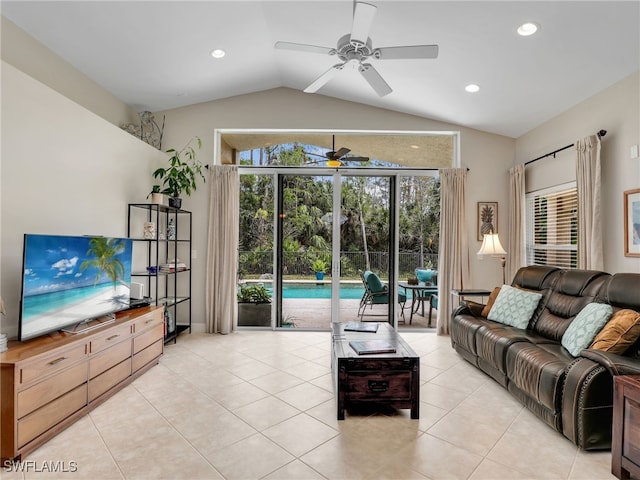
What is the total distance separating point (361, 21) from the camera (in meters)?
2.28

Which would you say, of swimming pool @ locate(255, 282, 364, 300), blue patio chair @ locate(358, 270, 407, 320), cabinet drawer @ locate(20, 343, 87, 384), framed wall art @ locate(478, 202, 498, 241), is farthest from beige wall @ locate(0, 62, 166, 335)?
framed wall art @ locate(478, 202, 498, 241)

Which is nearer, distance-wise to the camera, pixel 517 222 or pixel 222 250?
pixel 517 222

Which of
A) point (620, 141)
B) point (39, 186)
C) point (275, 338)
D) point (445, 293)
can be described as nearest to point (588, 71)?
point (620, 141)

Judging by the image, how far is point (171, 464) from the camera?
81.9 inches

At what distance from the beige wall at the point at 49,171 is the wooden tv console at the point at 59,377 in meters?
0.55

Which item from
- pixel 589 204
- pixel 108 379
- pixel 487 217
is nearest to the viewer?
pixel 108 379

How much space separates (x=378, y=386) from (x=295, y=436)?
0.68 m

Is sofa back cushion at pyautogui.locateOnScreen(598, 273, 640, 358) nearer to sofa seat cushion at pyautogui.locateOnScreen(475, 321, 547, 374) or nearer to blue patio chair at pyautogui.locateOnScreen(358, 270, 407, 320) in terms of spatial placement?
sofa seat cushion at pyautogui.locateOnScreen(475, 321, 547, 374)

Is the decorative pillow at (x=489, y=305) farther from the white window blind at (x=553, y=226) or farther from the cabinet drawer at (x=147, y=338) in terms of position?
the cabinet drawer at (x=147, y=338)

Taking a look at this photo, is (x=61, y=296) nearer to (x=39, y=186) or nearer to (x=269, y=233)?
(x=39, y=186)

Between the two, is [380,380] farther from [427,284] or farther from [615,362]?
[427,284]

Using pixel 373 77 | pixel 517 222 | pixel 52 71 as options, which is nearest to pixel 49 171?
pixel 52 71

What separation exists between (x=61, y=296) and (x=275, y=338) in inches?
106

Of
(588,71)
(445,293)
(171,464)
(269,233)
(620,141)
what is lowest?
(171,464)
